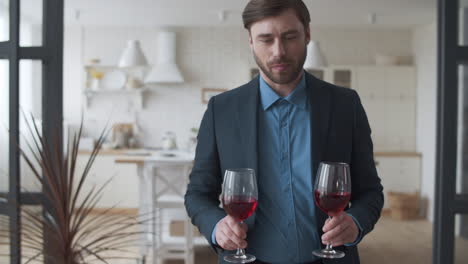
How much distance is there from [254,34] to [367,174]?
0.50 metres

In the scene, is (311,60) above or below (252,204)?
above

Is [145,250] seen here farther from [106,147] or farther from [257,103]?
[257,103]

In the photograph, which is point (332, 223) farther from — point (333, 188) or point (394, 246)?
point (394, 246)

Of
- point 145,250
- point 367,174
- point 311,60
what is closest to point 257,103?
point 367,174

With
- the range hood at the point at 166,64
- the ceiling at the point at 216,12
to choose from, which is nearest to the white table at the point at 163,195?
the ceiling at the point at 216,12

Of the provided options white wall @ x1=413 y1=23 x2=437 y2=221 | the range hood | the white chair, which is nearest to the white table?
the white chair

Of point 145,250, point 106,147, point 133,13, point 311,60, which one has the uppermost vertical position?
point 133,13

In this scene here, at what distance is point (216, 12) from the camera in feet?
21.2

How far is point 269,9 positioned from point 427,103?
6247mm

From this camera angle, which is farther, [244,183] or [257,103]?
[257,103]

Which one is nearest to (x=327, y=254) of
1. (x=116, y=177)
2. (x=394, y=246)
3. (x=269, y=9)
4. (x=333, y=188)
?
(x=333, y=188)

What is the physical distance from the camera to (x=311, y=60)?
5.45m

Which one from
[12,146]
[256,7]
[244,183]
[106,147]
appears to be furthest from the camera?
[106,147]

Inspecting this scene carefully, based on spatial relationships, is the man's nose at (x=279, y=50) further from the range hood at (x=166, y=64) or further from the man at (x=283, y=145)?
the range hood at (x=166, y=64)
